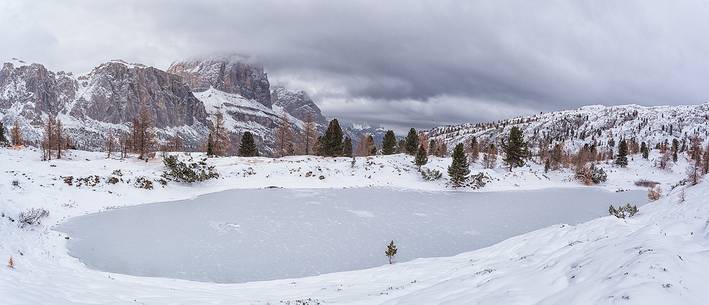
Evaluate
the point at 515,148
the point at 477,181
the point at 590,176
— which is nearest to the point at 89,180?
the point at 477,181

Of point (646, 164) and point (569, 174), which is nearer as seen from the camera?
point (569, 174)

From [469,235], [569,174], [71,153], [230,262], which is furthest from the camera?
[569,174]

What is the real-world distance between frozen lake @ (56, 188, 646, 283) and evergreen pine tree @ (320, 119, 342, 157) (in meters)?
31.9

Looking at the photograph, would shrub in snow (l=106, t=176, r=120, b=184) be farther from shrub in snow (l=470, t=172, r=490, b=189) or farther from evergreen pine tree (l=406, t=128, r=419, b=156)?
evergreen pine tree (l=406, t=128, r=419, b=156)

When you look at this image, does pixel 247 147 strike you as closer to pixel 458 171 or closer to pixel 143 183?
pixel 143 183

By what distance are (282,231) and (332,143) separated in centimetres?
5134

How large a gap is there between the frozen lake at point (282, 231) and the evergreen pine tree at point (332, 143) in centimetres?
3188

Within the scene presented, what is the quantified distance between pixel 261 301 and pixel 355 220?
19255 millimetres

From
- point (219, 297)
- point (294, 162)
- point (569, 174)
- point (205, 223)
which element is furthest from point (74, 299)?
point (569, 174)

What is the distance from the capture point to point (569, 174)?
91.9 m

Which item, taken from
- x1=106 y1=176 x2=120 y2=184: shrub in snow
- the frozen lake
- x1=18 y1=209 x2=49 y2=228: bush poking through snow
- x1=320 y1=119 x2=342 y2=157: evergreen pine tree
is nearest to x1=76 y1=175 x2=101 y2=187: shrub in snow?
x1=106 y1=176 x2=120 y2=184: shrub in snow

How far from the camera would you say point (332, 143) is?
78625mm

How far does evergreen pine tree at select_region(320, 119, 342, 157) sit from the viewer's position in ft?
258

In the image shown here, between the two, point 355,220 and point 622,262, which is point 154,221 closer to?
point 355,220
